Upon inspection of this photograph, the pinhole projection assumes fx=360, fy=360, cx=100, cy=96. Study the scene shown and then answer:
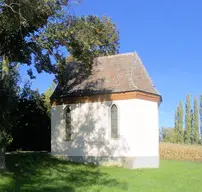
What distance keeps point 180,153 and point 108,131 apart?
52.9 ft

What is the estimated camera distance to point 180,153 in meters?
40.5

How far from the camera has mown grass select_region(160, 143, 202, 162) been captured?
132 ft

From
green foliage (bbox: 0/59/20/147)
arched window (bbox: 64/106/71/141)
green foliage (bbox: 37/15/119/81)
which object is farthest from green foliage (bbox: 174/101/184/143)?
green foliage (bbox: 0/59/20/147)

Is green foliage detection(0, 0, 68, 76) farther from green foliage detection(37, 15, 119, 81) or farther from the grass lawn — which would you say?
the grass lawn

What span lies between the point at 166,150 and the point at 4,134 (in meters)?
25.5

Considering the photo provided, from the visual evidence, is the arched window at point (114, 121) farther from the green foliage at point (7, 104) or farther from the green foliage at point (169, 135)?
the green foliage at point (169, 135)

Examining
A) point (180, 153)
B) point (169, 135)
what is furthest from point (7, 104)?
point (169, 135)

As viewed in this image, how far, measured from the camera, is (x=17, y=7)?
15.6 m

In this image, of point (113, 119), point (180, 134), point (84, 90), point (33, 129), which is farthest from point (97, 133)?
point (180, 134)

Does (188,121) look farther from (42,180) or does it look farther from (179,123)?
(42,180)

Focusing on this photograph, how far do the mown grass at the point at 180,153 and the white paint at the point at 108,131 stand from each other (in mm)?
12766

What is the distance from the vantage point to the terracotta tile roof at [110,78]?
27.4 metres

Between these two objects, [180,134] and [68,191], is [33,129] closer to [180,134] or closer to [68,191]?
[68,191]

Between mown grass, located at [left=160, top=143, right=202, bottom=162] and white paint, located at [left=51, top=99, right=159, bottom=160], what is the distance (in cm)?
1277
